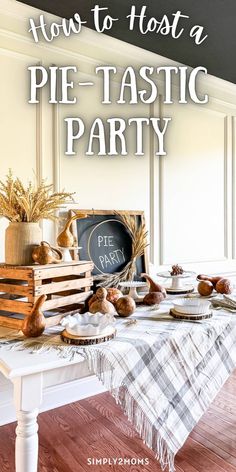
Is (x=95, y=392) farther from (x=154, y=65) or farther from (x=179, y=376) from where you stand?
(x=154, y=65)

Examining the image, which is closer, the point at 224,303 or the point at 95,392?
the point at 224,303

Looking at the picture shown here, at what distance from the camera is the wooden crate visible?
4.38 feet

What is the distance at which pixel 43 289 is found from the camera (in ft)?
4.46

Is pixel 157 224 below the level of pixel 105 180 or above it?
below

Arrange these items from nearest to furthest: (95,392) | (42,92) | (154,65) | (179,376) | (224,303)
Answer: (179,376) < (224,303) < (42,92) < (95,392) < (154,65)

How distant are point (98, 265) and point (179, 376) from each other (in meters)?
1.02

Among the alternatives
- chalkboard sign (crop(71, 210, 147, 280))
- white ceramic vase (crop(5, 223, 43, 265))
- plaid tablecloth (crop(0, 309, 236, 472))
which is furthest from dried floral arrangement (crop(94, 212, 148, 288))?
white ceramic vase (crop(5, 223, 43, 265))

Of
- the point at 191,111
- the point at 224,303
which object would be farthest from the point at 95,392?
the point at 191,111

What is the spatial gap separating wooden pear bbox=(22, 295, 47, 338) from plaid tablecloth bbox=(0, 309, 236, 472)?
0.10 feet

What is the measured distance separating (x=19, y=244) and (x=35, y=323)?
0.35 meters

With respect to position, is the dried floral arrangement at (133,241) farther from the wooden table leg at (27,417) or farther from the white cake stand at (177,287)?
the wooden table leg at (27,417)

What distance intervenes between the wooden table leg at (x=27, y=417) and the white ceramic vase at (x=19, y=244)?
501 millimetres

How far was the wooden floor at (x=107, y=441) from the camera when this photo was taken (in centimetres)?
162

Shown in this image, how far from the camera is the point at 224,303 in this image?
1.74 meters
